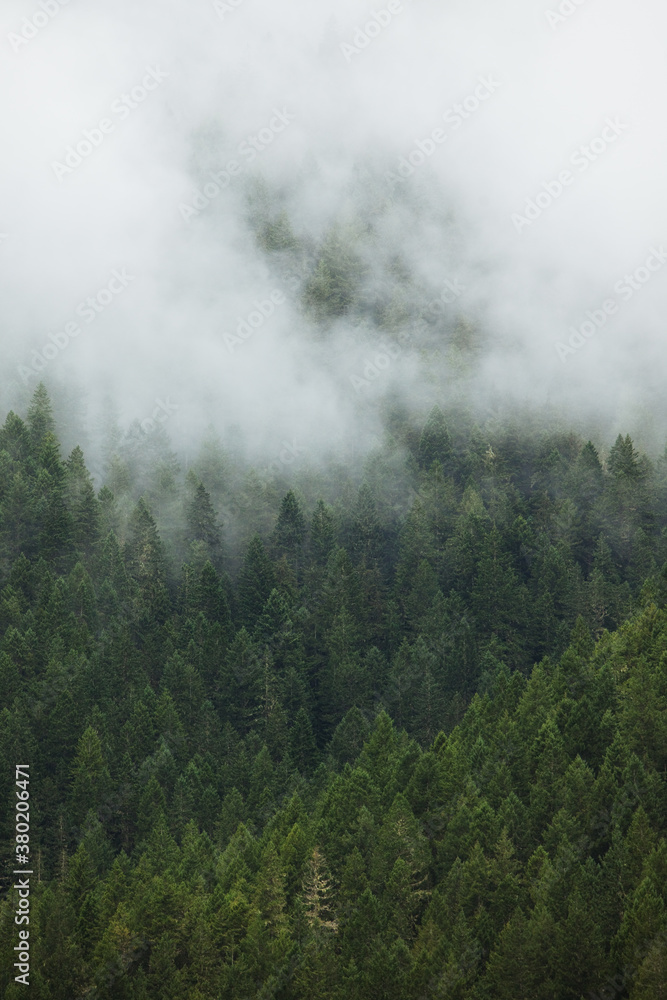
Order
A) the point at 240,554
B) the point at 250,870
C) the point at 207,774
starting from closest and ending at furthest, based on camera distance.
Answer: the point at 250,870
the point at 207,774
the point at 240,554

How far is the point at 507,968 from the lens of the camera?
54812 millimetres

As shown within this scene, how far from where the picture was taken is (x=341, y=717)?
340ft

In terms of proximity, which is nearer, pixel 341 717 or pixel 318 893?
pixel 318 893

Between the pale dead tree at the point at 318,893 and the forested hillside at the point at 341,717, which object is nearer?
the forested hillside at the point at 341,717

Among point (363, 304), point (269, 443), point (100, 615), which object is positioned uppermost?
point (363, 304)

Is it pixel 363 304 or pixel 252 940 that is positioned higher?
pixel 363 304

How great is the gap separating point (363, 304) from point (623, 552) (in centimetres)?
9229

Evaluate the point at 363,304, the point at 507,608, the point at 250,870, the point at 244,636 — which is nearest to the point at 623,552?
the point at 507,608

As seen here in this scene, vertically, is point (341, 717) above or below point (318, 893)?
above

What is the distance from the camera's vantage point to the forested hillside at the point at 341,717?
60.3 metres

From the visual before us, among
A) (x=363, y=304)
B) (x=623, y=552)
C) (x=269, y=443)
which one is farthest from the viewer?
(x=363, y=304)

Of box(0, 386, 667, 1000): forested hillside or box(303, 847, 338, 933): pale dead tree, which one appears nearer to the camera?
box(0, 386, 667, 1000): forested hillside

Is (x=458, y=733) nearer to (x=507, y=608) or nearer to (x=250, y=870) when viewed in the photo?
(x=250, y=870)

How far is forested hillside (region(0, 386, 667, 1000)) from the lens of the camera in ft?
198
